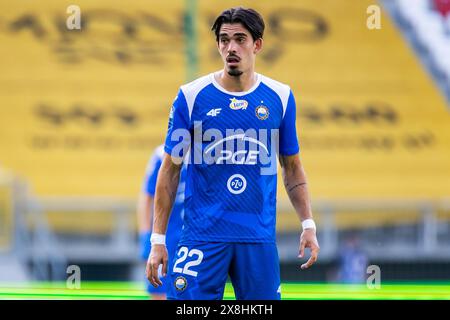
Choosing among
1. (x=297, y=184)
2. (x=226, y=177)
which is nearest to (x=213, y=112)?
(x=226, y=177)

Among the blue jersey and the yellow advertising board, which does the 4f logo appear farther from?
the yellow advertising board

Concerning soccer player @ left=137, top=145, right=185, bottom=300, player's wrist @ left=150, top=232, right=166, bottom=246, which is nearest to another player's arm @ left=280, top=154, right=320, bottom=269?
player's wrist @ left=150, top=232, right=166, bottom=246

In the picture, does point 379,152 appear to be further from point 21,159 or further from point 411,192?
point 21,159

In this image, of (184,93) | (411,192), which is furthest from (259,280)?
(411,192)

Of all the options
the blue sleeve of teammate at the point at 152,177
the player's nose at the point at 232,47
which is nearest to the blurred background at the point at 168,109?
the blue sleeve of teammate at the point at 152,177

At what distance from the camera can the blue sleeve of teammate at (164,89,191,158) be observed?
5152 mm

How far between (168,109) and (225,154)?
441 inches

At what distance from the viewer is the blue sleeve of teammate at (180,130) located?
5.15 m

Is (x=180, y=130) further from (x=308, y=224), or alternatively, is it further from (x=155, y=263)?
(x=308, y=224)

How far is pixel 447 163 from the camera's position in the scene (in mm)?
16234

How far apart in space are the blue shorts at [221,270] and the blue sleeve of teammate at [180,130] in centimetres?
43

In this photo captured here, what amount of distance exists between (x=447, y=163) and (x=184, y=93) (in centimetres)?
1155

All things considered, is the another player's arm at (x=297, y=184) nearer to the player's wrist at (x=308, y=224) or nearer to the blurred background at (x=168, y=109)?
the player's wrist at (x=308, y=224)

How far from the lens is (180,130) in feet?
17.0
